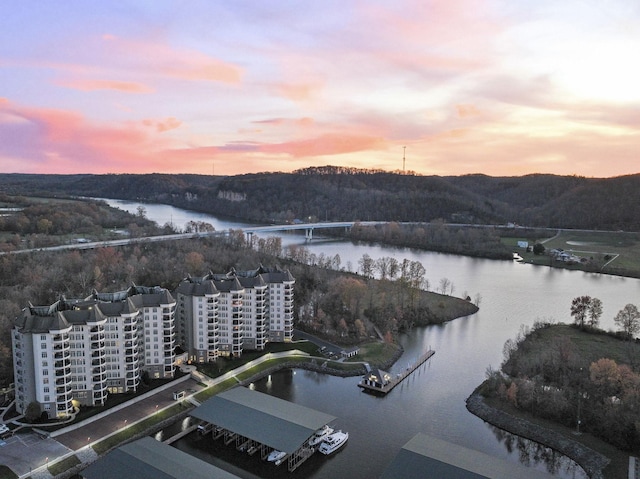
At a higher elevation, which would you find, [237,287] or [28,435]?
[237,287]

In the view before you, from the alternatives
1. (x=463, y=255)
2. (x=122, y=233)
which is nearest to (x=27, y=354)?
(x=122, y=233)

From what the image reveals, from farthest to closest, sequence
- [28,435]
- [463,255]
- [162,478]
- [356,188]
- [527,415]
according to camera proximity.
→ [356,188] < [463,255] < [527,415] < [28,435] < [162,478]

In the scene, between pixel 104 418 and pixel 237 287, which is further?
pixel 237 287

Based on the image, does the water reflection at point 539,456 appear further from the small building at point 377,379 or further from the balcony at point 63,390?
the balcony at point 63,390

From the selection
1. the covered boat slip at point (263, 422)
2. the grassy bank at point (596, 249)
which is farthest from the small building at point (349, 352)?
the grassy bank at point (596, 249)

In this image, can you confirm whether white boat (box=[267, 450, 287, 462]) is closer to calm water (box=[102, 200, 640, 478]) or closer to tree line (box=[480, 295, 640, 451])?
calm water (box=[102, 200, 640, 478])

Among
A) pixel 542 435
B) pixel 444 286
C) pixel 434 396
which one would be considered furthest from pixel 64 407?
pixel 444 286

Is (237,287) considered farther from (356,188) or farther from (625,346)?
(356,188)
